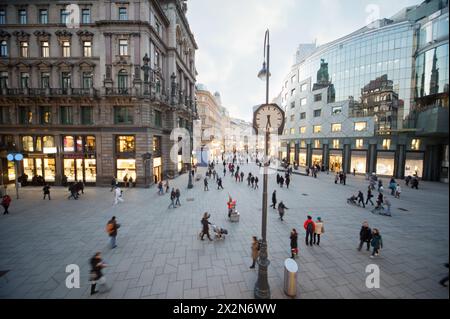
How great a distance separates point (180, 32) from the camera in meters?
30.1

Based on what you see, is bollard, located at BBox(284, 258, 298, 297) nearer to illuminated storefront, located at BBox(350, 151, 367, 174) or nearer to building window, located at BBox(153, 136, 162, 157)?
building window, located at BBox(153, 136, 162, 157)

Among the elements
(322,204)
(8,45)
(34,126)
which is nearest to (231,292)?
(322,204)

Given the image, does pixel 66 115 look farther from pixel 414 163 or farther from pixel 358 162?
pixel 414 163

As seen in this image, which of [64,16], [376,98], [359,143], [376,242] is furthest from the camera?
[359,143]

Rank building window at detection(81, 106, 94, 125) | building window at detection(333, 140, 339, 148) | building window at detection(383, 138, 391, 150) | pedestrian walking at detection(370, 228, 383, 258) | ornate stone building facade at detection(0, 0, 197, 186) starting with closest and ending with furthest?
pedestrian walking at detection(370, 228, 383, 258), ornate stone building facade at detection(0, 0, 197, 186), building window at detection(81, 106, 94, 125), building window at detection(383, 138, 391, 150), building window at detection(333, 140, 339, 148)

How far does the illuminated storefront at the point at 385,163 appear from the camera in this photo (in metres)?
30.3

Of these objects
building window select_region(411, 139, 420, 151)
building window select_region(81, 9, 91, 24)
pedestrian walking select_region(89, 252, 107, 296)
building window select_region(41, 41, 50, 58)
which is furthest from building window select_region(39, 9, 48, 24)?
building window select_region(411, 139, 420, 151)

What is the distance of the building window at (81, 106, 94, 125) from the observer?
856 inches

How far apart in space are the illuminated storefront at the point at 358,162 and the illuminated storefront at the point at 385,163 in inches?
76.4

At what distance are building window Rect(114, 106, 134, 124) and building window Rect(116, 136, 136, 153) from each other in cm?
191

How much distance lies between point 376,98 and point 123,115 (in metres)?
40.0

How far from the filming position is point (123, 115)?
71.1 feet

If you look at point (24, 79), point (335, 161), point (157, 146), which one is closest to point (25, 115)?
point (24, 79)

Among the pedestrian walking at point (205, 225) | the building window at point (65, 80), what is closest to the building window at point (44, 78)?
the building window at point (65, 80)
